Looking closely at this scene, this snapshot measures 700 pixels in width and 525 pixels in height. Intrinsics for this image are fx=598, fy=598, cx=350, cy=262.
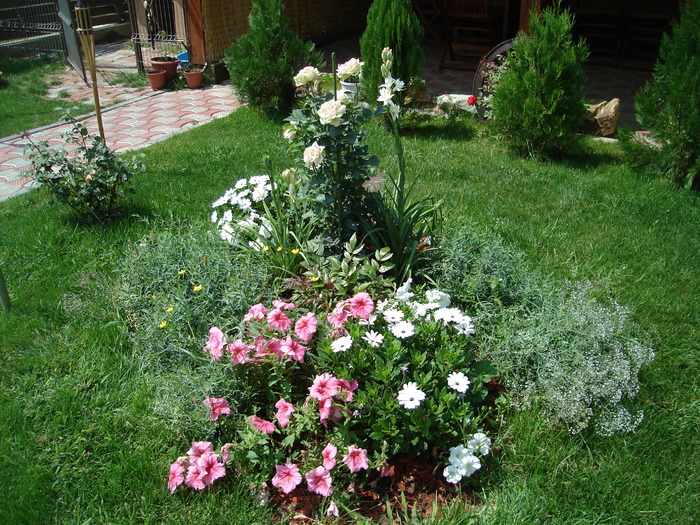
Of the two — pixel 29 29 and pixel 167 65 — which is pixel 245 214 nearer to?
pixel 167 65

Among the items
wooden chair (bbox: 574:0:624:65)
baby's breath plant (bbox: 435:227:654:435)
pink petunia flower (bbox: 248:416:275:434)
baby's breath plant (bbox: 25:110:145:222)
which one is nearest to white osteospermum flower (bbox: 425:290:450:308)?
baby's breath plant (bbox: 435:227:654:435)

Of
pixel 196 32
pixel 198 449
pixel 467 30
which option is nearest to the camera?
pixel 198 449

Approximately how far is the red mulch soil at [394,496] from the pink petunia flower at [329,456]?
16 cm

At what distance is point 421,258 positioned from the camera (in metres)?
3.25

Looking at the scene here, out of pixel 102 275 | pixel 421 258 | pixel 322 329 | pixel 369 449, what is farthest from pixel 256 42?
pixel 369 449

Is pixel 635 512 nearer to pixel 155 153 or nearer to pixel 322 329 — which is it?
pixel 322 329

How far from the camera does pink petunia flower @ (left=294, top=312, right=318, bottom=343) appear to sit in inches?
103

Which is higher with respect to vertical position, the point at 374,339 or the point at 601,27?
the point at 601,27

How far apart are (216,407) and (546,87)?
416 centimetres

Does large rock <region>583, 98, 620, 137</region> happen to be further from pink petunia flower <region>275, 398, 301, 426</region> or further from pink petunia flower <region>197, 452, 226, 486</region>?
pink petunia flower <region>197, 452, 226, 486</region>

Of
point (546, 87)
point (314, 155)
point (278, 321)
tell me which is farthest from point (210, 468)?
point (546, 87)

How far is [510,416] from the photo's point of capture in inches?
103

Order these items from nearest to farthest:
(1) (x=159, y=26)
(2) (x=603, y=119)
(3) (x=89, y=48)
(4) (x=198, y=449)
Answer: (4) (x=198, y=449), (3) (x=89, y=48), (2) (x=603, y=119), (1) (x=159, y=26)

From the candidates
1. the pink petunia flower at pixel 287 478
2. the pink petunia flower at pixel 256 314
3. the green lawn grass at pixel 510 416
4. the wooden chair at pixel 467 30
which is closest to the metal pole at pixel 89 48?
the green lawn grass at pixel 510 416
